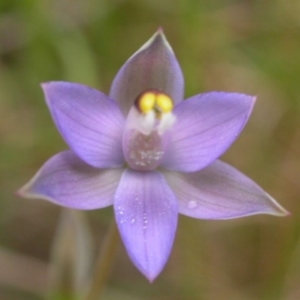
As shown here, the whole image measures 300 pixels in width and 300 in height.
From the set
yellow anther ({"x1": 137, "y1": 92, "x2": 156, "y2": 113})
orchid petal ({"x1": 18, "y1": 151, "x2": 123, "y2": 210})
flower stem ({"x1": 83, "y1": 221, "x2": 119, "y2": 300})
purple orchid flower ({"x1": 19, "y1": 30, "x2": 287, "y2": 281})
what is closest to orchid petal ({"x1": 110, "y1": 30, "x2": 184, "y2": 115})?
purple orchid flower ({"x1": 19, "y1": 30, "x2": 287, "y2": 281})

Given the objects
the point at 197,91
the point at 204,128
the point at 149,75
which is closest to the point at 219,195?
the point at 204,128

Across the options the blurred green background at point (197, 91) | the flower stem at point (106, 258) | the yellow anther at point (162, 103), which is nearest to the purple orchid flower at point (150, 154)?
the yellow anther at point (162, 103)

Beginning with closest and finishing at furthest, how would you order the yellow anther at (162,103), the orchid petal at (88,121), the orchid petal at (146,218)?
1. the orchid petal at (146,218)
2. the orchid petal at (88,121)
3. the yellow anther at (162,103)

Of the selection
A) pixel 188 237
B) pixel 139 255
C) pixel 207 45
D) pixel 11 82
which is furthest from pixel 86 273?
pixel 207 45

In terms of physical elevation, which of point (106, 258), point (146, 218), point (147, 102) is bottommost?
point (106, 258)

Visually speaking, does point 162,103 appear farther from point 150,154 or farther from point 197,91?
point 197,91

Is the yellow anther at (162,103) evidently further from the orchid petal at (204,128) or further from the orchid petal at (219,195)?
the orchid petal at (219,195)

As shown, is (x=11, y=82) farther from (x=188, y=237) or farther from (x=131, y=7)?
(x=188, y=237)

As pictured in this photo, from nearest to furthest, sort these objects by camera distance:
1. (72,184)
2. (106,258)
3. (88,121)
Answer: (72,184) → (88,121) → (106,258)
